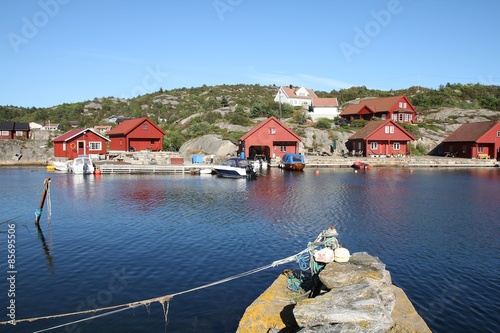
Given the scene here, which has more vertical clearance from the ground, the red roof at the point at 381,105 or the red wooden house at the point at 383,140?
the red roof at the point at 381,105

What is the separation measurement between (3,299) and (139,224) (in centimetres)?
1159

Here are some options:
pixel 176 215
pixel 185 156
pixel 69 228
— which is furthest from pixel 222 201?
→ pixel 185 156

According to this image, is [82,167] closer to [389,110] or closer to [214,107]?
[389,110]

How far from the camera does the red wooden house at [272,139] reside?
68.4 m

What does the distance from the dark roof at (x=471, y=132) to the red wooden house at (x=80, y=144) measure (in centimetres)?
7088

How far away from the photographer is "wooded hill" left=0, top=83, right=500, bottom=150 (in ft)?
319

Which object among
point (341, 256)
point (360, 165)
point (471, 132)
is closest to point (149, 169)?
point (360, 165)

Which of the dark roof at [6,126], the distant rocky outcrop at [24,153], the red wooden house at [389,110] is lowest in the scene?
the distant rocky outcrop at [24,153]

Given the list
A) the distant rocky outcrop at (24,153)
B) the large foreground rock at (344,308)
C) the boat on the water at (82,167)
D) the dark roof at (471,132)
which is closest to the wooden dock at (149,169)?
the boat on the water at (82,167)

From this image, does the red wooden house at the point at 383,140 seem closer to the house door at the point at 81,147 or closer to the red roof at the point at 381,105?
the red roof at the point at 381,105

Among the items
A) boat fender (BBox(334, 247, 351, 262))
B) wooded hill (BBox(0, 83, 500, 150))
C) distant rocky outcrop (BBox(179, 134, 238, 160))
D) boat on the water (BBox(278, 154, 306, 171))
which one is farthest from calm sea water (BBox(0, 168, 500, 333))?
wooded hill (BBox(0, 83, 500, 150))

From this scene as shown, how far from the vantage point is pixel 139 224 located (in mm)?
25266

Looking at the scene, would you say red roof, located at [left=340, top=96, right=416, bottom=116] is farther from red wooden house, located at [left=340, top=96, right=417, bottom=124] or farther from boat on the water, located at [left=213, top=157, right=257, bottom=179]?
boat on the water, located at [left=213, top=157, right=257, bottom=179]

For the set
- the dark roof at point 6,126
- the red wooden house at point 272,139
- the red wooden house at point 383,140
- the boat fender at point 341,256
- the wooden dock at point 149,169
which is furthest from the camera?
the dark roof at point 6,126
